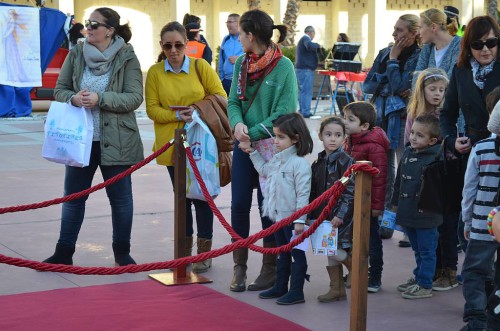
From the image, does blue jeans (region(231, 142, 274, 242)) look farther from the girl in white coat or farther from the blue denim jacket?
the blue denim jacket

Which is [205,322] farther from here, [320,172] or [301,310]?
[320,172]

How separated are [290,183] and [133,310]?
1.30m

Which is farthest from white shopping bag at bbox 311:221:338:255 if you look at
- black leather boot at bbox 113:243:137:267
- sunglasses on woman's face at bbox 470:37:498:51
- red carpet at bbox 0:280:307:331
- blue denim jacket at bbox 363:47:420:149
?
blue denim jacket at bbox 363:47:420:149

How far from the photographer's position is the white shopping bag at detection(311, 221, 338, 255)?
A: 19.0 feet

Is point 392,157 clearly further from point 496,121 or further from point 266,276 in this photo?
point 496,121

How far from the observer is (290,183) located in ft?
19.6

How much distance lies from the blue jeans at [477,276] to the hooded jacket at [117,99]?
2.84 meters

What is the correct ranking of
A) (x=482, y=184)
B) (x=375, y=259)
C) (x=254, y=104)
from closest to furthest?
(x=482, y=184) → (x=375, y=259) → (x=254, y=104)

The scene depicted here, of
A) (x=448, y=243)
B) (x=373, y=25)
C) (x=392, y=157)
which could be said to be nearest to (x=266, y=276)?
(x=448, y=243)

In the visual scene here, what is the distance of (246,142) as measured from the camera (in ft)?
20.6

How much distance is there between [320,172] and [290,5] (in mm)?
26572

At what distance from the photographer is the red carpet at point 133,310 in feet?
18.1

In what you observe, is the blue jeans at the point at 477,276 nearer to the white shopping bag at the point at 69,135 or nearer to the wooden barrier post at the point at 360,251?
the wooden barrier post at the point at 360,251

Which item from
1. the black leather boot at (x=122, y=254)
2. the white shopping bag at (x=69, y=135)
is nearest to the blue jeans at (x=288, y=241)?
the black leather boot at (x=122, y=254)
